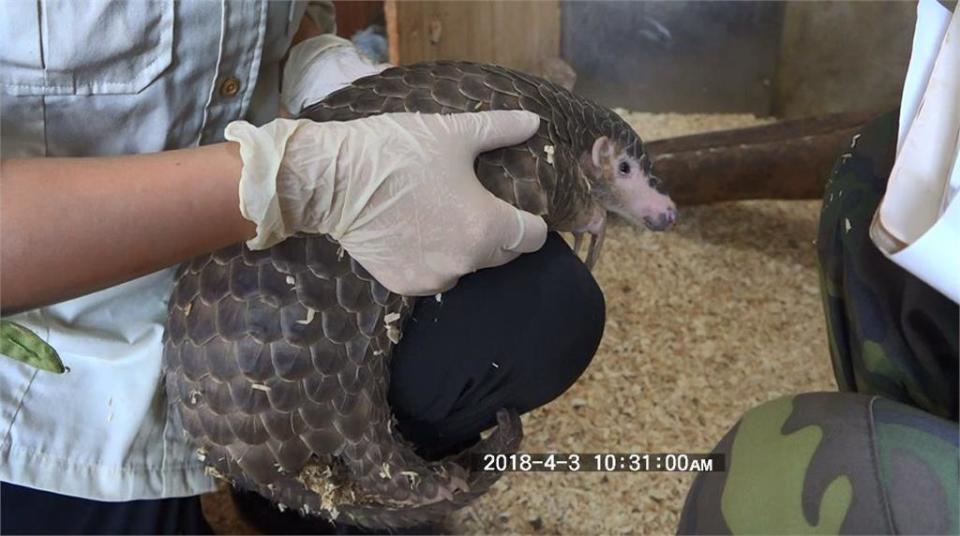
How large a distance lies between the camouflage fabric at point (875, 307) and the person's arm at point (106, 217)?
389 millimetres

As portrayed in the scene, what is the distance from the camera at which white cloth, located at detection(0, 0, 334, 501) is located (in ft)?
1.85

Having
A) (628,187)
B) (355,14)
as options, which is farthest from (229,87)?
(355,14)

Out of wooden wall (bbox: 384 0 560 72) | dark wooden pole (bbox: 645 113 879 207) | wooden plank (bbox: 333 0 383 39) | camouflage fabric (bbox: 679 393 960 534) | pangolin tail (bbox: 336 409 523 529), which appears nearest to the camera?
camouflage fabric (bbox: 679 393 960 534)

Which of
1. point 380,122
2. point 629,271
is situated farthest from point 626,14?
point 380,122

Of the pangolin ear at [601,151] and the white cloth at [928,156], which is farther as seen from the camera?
the pangolin ear at [601,151]

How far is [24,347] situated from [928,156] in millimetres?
535

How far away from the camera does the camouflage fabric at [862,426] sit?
463 mm

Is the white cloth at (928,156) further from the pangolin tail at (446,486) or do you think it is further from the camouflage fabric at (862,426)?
the pangolin tail at (446,486)

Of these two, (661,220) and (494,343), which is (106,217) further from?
(661,220)

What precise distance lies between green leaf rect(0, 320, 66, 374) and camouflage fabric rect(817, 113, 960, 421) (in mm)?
511

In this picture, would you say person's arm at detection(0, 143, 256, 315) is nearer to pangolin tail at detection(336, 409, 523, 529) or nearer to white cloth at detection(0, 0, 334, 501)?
white cloth at detection(0, 0, 334, 501)

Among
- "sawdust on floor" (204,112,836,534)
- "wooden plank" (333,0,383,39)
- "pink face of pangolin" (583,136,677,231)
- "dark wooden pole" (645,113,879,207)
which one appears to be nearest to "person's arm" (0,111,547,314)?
"pink face of pangolin" (583,136,677,231)

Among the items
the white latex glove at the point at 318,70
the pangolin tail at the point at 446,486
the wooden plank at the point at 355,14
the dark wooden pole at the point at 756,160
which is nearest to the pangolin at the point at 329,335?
the pangolin tail at the point at 446,486

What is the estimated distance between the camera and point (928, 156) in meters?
0.50
